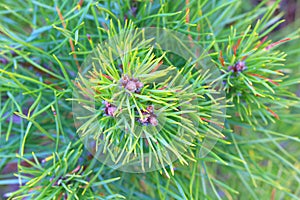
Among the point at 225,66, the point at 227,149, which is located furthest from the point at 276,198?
the point at 225,66

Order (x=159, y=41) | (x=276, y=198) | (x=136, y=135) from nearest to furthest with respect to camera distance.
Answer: (x=136, y=135) → (x=159, y=41) → (x=276, y=198)

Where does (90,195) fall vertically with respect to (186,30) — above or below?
below

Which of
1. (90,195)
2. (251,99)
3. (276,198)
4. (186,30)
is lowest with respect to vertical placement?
(276,198)

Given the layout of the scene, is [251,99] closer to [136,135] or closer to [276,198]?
[136,135]

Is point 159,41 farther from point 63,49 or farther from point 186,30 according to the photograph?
point 63,49

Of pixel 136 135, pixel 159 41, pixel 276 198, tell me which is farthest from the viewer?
pixel 276 198

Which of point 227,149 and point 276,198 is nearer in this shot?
point 227,149

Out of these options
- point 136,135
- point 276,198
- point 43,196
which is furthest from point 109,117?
point 276,198
